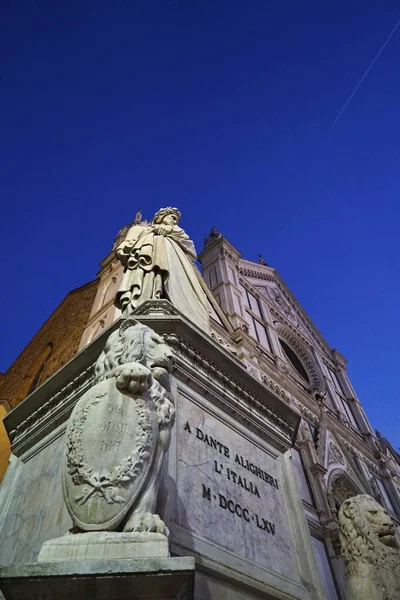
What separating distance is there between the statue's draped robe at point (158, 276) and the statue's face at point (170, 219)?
1.91 ft

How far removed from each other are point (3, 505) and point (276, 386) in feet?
37.1

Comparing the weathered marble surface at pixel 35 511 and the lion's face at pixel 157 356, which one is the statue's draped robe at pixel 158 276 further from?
the weathered marble surface at pixel 35 511

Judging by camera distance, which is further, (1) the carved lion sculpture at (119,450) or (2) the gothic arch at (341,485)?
(2) the gothic arch at (341,485)

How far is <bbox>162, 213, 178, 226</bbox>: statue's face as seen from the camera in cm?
574

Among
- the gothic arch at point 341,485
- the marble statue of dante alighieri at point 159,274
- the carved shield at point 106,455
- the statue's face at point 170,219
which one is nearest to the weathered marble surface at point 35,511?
the carved shield at point 106,455

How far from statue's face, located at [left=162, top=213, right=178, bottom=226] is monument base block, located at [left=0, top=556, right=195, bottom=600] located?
4.71 m

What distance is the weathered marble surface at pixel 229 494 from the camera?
2.55m

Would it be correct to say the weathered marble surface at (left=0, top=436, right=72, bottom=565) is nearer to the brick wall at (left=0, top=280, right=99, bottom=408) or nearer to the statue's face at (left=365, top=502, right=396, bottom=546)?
the statue's face at (left=365, top=502, right=396, bottom=546)

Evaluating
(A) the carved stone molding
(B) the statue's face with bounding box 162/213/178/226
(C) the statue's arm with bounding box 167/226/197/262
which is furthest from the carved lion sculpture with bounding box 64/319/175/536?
(A) the carved stone molding

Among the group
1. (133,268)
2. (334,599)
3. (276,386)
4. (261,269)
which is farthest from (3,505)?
(261,269)

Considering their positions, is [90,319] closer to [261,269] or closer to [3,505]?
[3,505]

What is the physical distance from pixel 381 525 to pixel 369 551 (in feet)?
0.89

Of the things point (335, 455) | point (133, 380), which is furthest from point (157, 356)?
point (335, 455)

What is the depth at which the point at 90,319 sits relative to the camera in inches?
469
